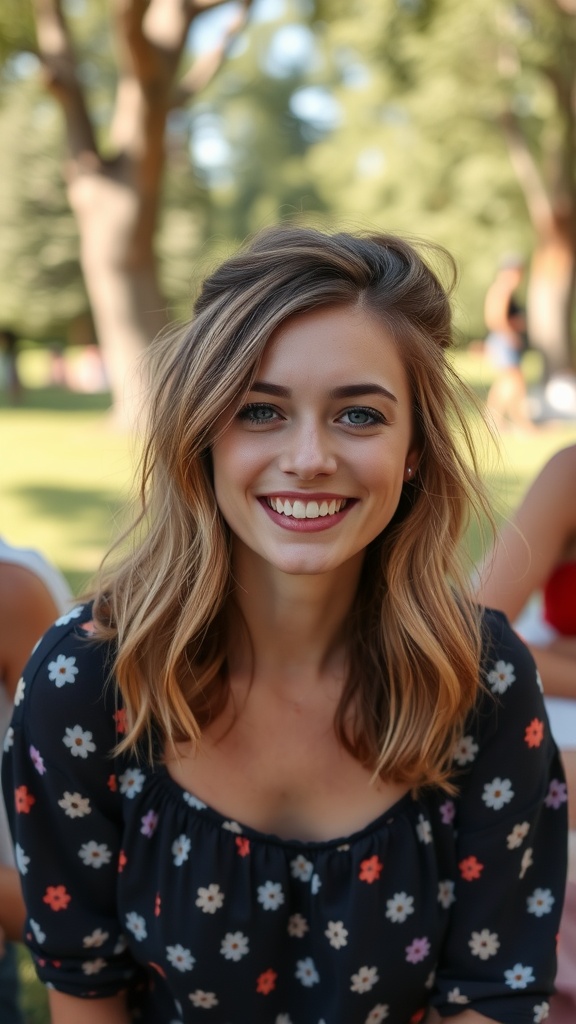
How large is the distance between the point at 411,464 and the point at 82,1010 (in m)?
1.10

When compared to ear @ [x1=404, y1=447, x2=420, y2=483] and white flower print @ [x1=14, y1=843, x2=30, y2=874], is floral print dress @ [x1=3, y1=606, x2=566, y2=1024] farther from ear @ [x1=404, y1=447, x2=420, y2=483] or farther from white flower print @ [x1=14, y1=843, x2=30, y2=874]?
ear @ [x1=404, y1=447, x2=420, y2=483]

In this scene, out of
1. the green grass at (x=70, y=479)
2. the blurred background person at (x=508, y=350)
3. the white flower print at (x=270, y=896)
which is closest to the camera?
the white flower print at (x=270, y=896)

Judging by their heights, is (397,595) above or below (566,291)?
below

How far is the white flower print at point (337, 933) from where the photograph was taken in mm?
1760

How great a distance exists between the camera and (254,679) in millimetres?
1919

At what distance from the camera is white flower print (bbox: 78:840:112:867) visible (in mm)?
1824

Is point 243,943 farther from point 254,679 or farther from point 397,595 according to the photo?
point 397,595

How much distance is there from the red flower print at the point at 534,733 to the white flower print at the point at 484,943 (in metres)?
0.33

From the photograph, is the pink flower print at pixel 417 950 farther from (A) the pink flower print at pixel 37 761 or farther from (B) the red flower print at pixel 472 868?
(A) the pink flower print at pixel 37 761

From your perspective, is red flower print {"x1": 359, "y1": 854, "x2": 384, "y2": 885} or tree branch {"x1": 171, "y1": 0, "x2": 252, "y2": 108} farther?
tree branch {"x1": 171, "y1": 0, "x2": 252, "y2": 108}

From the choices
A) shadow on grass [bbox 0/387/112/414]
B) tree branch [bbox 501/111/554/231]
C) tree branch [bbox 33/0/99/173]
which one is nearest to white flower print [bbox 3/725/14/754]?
tree branch [bbox 33/0/99/173]

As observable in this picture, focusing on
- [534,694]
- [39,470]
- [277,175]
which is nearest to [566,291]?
[39,470]

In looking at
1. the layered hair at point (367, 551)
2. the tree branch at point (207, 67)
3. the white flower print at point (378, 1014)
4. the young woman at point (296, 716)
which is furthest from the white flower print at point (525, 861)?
the tree branch at point (207, 67)

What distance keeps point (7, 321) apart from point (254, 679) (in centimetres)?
3176
